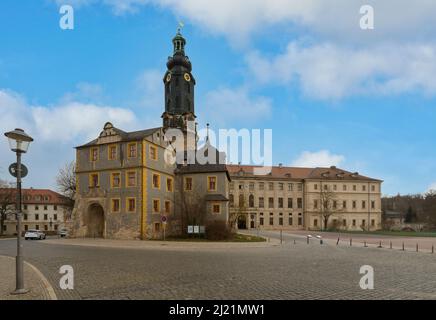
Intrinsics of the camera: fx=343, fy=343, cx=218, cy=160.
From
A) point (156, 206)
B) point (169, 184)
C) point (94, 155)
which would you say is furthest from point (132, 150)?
point (169, 184)

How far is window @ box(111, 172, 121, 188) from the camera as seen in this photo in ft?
123

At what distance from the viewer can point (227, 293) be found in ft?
29.9

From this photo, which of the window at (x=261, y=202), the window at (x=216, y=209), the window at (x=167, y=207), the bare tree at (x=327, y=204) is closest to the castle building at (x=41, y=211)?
the window at (x=261, y=202)

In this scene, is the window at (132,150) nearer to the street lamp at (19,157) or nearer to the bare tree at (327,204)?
the street lamp at (19,157)

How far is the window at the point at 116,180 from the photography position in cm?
3750

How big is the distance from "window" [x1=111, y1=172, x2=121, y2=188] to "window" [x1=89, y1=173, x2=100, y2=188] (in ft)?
7.05

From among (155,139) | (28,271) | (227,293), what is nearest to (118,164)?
(155,139)

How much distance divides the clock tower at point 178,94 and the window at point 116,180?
57.2ft

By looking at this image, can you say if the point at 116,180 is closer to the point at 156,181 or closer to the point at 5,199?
the point at 156,181

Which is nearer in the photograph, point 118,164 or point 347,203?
point 118,164
